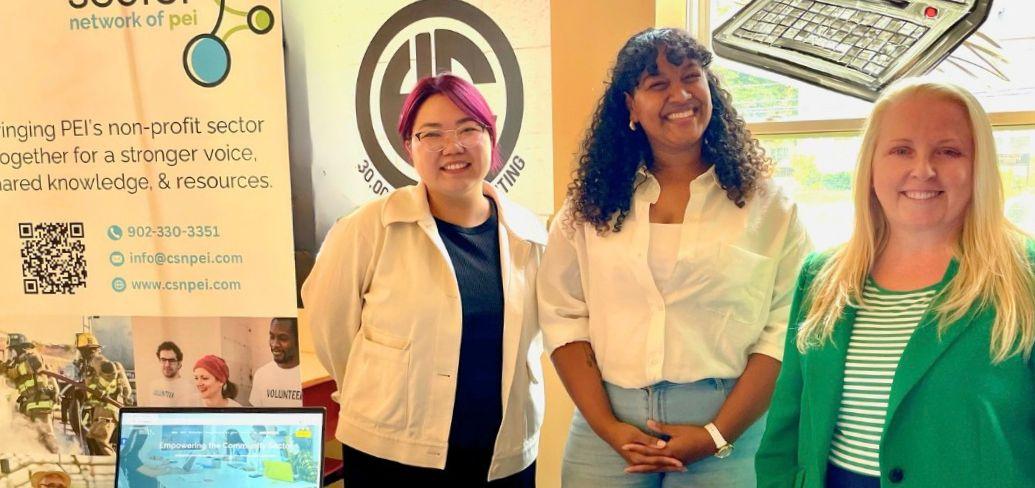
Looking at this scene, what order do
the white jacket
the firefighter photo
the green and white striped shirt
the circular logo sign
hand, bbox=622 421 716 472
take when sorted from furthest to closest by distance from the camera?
1. the firefighter photo
2. the circular logo sign
3. the white jacket
4. hand, bbox=622 421 716 472
5. the green and white striped shirt

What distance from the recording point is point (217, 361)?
80.7 inches

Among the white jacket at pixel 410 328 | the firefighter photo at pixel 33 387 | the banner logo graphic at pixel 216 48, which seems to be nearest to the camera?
the white jacket at pixel 410 328

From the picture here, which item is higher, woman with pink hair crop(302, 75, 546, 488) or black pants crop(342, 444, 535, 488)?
woman with pink hair crop(302, 75, 546, 488)

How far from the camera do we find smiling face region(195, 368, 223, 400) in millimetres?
2047

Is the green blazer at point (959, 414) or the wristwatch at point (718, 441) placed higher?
the green blazer at point (959, 414)

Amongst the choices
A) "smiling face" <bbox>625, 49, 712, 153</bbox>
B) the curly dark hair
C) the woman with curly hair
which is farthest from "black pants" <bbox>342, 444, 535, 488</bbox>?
"smiling face" <bbox>625, 49, 712, 153</bbox>

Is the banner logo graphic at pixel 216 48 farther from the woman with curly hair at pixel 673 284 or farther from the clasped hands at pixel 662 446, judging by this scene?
the clasped hands at pixel 662 446

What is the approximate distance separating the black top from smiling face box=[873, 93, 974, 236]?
0.88 m

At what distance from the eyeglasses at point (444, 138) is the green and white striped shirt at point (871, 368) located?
3.00ft

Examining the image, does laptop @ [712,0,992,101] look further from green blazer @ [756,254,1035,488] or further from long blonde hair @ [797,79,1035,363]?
green blazer @ [756,254,1035,488]

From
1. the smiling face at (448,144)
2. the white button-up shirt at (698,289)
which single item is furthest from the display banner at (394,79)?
the white button-up shirt at (698,289)

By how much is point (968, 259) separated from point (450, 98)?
1118 mm

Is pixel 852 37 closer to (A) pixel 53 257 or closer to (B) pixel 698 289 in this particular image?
(B) pixel 698 289

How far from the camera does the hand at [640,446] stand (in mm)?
1521
